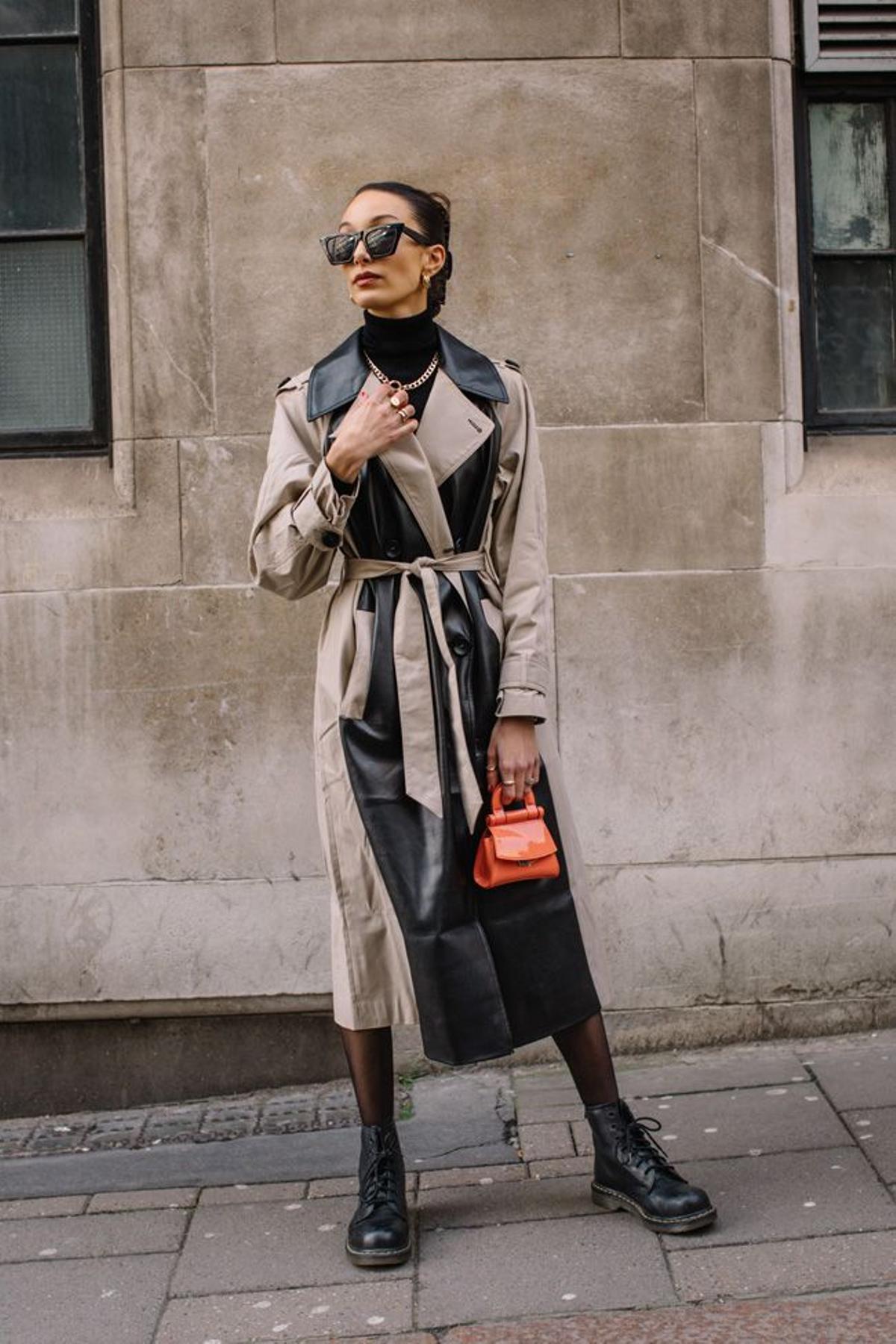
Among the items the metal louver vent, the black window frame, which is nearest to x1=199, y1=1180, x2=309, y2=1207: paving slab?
the black window frame

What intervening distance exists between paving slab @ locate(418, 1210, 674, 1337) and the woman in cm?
9

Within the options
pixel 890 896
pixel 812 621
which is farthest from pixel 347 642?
pixel 890 896

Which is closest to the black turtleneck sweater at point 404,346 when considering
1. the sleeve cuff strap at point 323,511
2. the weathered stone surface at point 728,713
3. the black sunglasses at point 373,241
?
the black sunglasses at point 373,241

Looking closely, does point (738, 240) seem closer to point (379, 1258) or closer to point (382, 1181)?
point (382, 1181)

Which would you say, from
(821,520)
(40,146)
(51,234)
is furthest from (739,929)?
(40,146)

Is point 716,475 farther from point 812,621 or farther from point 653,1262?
point 653,1262

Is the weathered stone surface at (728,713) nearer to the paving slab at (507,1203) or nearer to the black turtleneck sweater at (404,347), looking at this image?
the paving slab at (507,1203)

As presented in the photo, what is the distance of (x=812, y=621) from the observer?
5023mm

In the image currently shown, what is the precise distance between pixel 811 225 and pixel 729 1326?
3.41m

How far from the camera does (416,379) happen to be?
3.69 m

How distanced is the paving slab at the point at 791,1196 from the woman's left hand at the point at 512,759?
1.02 m

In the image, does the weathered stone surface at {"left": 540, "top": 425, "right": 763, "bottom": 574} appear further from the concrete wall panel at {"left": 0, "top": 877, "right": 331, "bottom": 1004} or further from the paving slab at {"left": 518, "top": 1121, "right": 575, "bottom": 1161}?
the paving slab at {"left": 518, "top": 1121, "right": 575, "bottom": 1161}

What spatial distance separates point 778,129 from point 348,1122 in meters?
3.14

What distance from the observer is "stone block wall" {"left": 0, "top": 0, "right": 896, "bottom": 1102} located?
492 cm
